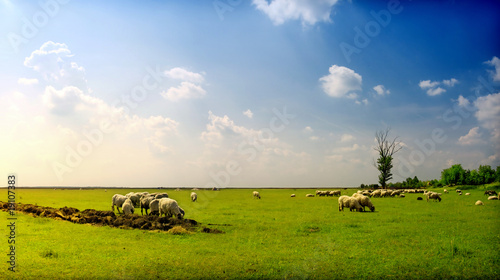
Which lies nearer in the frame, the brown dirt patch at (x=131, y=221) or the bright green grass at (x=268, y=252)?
the bright green grass at (x=268, y=252)

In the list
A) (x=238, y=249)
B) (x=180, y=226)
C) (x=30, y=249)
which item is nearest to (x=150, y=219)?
(x=180, y=226)

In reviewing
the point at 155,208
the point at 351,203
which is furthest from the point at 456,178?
the point at 155,208

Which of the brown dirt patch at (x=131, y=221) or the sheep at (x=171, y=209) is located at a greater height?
the sheep at (x=171, y=209)

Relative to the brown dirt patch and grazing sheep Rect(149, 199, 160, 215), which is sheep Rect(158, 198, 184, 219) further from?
grazing sheep Rect(149, 199, 160, 215)

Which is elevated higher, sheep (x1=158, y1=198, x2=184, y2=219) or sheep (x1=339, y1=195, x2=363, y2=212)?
sheep (x1=158, y1=198, x2=184, y2=219)

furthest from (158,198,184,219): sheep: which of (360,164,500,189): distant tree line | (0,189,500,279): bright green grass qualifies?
(360,164,500,189): distant tree line

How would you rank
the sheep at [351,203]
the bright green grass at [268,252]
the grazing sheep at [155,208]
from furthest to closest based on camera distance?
1. the sheep at [351,203]
2. the grazing sheep at [155,208]
3. the bright green grass at [268,252]

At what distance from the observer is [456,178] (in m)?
108

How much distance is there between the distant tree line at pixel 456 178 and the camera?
9594cm

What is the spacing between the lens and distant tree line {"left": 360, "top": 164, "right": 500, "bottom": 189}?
95938mm

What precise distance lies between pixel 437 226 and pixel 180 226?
16929 mm

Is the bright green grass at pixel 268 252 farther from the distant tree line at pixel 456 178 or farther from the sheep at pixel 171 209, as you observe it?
the distant tree line at pixel 456 178

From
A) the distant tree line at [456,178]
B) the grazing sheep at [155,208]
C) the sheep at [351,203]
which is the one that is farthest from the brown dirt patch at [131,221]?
the distant tree line at [456,178]

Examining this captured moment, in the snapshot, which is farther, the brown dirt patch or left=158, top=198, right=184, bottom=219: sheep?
left=158, top=198, right=184, bottom=219: sheep
